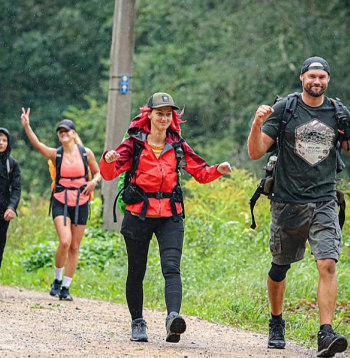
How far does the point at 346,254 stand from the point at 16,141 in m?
22.8

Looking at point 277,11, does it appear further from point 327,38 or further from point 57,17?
point 57,17

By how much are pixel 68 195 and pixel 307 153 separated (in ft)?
13.5

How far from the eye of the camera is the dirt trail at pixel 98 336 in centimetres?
646

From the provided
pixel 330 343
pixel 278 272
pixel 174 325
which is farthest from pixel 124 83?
pixel 330 343

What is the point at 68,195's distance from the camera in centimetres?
1023

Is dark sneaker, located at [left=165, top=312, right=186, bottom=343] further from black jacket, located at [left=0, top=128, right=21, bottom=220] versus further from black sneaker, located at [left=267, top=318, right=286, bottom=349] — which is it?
black jacket, located at [left=0, top=128, right=21, bottom=220]

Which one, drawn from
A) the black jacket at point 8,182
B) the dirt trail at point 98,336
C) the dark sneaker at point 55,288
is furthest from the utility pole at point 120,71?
the dirt trail at point 98,336

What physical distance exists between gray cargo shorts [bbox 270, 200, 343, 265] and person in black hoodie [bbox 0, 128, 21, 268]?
3.88 m

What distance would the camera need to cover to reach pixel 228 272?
11.4 meters

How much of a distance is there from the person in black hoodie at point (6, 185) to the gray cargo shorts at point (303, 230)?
3875mm

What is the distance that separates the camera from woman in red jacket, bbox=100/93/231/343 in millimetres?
6871

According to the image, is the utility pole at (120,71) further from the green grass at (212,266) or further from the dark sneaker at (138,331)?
the dark sneaker at (138,331)

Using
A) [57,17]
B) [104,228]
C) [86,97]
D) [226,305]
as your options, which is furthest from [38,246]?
[57,17]

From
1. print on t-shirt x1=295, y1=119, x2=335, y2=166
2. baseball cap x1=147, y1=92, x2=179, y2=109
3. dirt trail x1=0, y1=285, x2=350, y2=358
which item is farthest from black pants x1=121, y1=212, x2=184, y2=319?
print on t-shirt x1=295, y1=119, x2=335, y2=166
